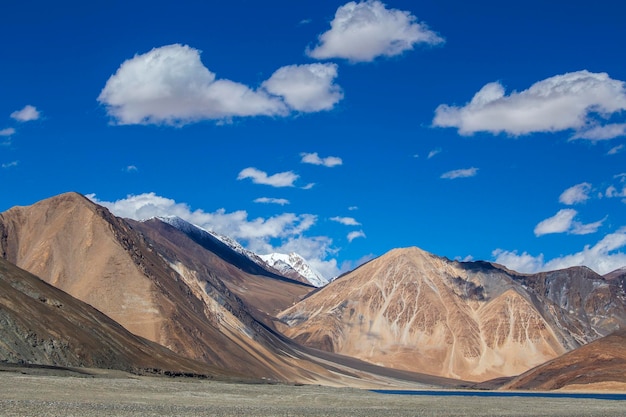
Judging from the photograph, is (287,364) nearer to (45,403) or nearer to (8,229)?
(8,229)

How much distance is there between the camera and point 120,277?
14300cm

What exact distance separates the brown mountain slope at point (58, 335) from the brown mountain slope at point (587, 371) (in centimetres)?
7279

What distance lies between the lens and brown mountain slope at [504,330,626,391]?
14475 centimetres

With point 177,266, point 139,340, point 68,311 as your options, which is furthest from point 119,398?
point 177,266

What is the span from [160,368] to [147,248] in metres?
72.3

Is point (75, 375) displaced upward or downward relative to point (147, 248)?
downward

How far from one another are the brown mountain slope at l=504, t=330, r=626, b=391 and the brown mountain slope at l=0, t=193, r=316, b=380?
4786 centimetres

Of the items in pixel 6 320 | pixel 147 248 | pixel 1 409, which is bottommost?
pixel 1 409

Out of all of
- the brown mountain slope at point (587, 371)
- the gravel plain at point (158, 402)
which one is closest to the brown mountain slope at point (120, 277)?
the brown mountain slope at point (587, 371)

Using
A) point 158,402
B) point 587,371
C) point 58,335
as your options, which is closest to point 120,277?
A: point 58,335

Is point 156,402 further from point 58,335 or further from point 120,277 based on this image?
point 120,277

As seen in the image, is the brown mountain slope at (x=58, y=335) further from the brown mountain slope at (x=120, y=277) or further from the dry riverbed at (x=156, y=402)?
the brown mountain slope at (x=120, y=277)

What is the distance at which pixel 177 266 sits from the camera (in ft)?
649

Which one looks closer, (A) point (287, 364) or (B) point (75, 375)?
(B) point (75, 375)
